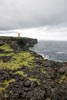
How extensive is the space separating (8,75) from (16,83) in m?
3.25

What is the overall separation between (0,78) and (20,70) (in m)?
4.52

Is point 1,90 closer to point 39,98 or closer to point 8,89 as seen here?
point 8,89

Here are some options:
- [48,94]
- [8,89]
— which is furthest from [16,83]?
[48,94]

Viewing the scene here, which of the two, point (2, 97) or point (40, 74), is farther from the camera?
point (40, 74)

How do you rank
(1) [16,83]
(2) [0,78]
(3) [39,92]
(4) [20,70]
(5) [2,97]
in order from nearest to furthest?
(5) [2,97] → (3) [39,92] → (1) [16,83] → (2) [0,78] → (4) [20,70]

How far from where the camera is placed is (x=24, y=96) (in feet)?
40.1

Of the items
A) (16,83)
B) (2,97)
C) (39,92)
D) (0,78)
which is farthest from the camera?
(0,78)

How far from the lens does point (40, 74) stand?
58.2 feet

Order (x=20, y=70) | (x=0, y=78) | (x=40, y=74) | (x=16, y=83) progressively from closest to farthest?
1. (x=16, y=83)
2. (x=0, y=78)
3. (x=40, y=74)
4. (x=20, y=70)

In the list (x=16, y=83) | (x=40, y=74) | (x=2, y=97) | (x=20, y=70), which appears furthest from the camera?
(x=20, y=70)

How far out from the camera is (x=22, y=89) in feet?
Answer: 43.9

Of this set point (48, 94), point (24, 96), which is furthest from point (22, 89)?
point (48, 94)

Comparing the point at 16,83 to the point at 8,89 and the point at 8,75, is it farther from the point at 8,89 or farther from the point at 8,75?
the point at 8,75

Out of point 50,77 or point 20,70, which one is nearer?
point 50,77
